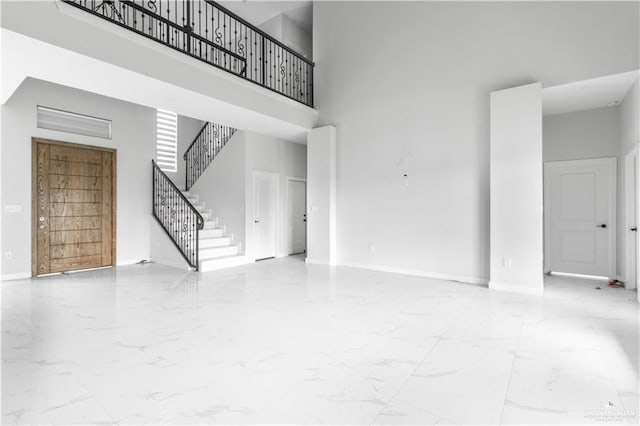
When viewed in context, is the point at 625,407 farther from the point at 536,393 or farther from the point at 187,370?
the point at 187,370

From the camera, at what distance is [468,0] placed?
5246 mm

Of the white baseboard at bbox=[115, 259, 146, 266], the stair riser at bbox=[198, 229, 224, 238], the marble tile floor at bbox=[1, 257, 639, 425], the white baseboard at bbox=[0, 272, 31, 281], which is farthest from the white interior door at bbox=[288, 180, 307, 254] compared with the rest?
the white baseboard at bbox=[0, 272, 31, 281]

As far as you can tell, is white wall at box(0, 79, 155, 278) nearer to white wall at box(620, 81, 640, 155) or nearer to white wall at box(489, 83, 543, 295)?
white wall at box(489, 83, 543, 295)

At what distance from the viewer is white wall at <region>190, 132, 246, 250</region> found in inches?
287

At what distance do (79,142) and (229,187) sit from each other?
2870mm

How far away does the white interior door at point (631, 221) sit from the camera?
4.76 meters

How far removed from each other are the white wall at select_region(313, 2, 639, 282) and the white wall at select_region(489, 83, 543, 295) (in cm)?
30

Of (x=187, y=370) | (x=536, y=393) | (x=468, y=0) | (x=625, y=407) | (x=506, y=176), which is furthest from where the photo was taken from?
(x=468, y=0)

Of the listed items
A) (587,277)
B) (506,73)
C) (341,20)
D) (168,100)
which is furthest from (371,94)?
(587,277)

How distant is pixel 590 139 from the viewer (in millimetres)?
5543

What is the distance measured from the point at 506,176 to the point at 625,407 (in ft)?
11.0

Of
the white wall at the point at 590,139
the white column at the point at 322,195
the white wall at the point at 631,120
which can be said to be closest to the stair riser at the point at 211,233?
the white column at the point at 322,195

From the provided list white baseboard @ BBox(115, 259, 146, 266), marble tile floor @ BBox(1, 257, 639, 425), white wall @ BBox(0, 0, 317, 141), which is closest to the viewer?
marble tile floor @ BBox(1, 257, 639, 425)

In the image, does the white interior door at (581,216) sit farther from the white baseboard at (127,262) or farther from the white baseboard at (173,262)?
the white baseboard at (127,262)
